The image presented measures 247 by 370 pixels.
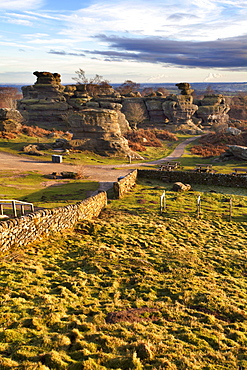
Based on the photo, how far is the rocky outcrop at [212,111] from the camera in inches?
3656

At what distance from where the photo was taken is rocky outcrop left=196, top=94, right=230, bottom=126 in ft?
305

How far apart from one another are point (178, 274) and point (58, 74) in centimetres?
7975

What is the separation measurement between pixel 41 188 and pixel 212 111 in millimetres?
76816

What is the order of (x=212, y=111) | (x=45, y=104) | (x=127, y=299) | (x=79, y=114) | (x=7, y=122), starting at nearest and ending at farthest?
(x=127, y=299) → (x=79, y=114) → (x=7, y=122) → (x=45, y=104) → (x=212, y=111)

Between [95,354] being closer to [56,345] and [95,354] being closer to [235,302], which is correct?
[56,345]

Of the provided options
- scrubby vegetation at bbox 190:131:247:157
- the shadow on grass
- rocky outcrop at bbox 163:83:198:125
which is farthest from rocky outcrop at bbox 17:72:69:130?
the shadow on grass

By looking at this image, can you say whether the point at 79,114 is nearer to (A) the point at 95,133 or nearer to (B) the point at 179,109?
(A) the point at 95,133

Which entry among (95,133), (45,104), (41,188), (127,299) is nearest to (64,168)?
(41,188)

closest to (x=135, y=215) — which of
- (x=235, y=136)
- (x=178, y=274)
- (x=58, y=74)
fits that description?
(x=178, y=274)

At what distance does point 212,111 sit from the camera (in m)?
93.0

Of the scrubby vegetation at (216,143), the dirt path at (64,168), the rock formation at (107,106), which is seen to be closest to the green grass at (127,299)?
the dirt path at (64,168)

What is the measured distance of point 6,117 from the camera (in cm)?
5262

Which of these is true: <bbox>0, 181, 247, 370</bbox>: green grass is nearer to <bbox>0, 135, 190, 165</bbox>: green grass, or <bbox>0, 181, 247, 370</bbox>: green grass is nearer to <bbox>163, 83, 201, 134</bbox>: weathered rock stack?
<bbox>0, 135, 190, 165</bbox>: green grass

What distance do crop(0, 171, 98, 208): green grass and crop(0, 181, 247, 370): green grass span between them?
509 centimetres
